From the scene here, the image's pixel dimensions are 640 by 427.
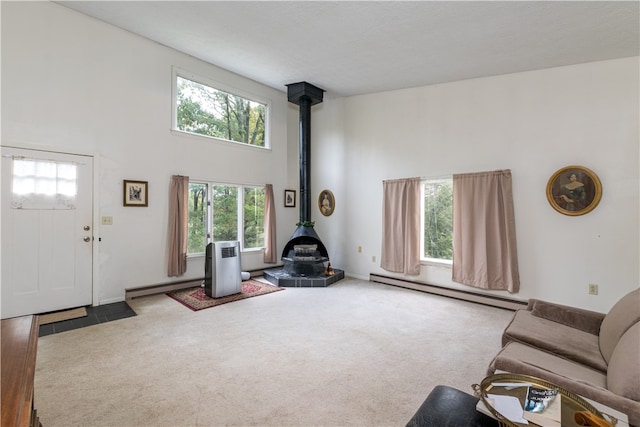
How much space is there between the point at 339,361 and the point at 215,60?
478 centimetres

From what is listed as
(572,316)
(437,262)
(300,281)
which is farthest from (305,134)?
(572,316)

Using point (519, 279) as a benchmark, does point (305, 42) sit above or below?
above

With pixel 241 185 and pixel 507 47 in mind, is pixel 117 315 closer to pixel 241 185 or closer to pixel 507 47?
pixel 241 185

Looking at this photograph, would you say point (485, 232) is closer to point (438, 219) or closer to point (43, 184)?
point (438, 219)

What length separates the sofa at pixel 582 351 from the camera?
1.47 m

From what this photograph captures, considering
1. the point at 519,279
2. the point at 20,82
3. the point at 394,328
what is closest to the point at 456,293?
the point at 519,279

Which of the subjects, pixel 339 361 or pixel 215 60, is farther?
pixel 215 60

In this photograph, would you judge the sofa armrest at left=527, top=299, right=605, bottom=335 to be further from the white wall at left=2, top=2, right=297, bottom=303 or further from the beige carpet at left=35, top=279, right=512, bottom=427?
the white wall at left=2, top=2, right=297, bottom=303

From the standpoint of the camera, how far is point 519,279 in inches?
171

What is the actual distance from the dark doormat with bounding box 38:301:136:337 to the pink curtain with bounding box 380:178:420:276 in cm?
404

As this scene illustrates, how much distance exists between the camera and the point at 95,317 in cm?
366

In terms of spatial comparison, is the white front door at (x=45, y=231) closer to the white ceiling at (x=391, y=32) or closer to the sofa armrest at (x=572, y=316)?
the white ceiling at (x=391, y=32)

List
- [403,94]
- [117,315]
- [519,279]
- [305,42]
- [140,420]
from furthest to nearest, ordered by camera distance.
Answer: [403,94]
[519,279]
[305,42]
[117,315]
[140,420]

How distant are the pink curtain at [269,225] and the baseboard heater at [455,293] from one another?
2072mm
